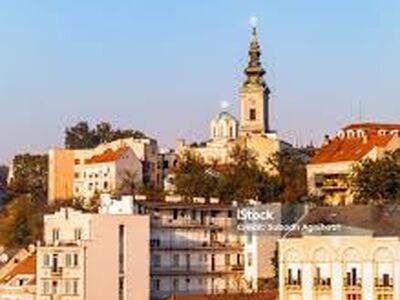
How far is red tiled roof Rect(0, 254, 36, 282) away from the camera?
90375 millimetres

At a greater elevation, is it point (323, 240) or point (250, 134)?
point (250, 134)

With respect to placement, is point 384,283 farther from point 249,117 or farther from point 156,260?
point 249,117

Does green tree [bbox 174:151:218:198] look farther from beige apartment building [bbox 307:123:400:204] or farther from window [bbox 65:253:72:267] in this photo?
window [bbox 65:253:72:267]

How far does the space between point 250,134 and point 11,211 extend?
27622 mm

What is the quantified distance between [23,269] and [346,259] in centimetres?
2967

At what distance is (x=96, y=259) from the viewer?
82.4 metres

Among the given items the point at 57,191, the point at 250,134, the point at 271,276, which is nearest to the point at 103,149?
the point at 57,191

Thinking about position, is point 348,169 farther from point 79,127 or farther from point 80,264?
point 79,127

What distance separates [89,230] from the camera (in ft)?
269

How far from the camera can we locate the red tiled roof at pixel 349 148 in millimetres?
113562

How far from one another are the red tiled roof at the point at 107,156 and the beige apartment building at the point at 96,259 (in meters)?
54.0

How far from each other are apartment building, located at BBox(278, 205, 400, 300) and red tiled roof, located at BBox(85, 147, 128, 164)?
65987 mm

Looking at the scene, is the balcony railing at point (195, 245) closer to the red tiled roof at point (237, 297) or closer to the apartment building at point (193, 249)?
the apartment building at point (193, 249)

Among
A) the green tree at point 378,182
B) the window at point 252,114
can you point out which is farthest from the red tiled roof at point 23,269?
the window at point 252,114
